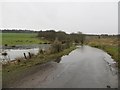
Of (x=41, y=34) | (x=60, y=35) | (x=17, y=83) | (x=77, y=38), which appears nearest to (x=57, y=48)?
(x=17, y=83)

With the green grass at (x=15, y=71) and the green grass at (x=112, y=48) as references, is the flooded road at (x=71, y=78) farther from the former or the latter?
the green grass at (x=112, y=48)

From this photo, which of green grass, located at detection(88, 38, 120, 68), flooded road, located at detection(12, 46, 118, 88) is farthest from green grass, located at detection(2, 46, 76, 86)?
green grass, located at detection(88, 38, 120, 68)

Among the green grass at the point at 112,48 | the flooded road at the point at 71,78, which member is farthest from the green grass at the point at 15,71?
the green grass at the point at 112,48

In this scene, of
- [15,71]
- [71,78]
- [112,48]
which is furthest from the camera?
[112,48]

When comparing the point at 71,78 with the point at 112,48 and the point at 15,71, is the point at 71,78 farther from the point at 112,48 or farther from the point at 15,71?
the point at 112,48

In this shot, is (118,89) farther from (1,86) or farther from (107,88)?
(1,86)

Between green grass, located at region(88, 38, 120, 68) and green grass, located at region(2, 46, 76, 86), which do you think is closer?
green grass, located at region(2, 46, 76, 86)

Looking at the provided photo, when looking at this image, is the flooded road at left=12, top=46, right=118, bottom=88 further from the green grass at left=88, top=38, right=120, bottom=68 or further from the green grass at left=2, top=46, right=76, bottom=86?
the green grass at left=88, top=38, right=120, bottom=68

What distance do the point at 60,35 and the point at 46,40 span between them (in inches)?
596

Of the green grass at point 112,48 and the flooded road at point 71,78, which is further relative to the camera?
the green grass at point 112,48

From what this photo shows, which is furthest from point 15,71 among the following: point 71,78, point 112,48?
point 112,48

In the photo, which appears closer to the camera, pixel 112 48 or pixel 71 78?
pixel 71 78

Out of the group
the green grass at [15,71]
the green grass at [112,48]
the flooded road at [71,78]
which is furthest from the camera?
the green grass at [112,48]

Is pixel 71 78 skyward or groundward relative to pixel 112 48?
groundward
